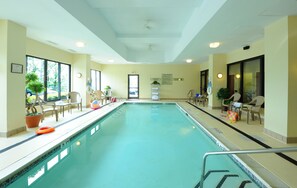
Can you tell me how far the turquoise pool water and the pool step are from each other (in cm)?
1

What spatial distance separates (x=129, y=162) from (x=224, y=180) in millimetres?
1472

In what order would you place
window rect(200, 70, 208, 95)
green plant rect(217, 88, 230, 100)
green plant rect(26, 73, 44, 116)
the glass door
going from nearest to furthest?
1. green plant rect(26, 73, 44, 116)
2. green plant rect(217, 88, 230, 100)
3. window rect(200, 70, 208, 95)
4. the glass door

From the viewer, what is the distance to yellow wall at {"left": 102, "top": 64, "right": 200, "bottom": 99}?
12820mm

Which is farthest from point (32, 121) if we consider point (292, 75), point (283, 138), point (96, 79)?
point (96, 79)

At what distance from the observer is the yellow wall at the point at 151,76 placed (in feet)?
42.1

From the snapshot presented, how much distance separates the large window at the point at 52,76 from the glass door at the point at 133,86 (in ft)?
17.7

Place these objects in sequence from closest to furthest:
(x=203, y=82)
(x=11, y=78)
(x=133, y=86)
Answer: (x=11, y=78) < (x=203, y=82) < (x=133, y=86)

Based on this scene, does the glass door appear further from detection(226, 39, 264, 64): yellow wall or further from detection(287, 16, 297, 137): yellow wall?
detection(287, 16, 297, 137): yellow wall

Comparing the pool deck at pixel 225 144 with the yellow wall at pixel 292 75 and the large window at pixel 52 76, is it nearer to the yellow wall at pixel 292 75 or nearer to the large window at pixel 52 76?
the yellow wall at pixel 292 75

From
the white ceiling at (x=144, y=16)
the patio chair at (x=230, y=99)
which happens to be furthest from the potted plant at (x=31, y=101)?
the patio chair at (x=230, y=99)

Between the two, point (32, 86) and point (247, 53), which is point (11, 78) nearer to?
point (32, 86)

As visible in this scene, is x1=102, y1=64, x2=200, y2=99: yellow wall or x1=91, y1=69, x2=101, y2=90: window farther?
x1=102, y1=64, x2=200, y2=99: yellow wall

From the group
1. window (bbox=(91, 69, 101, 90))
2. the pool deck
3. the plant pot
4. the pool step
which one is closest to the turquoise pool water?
the pool step

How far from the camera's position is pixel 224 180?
8.21 feet
